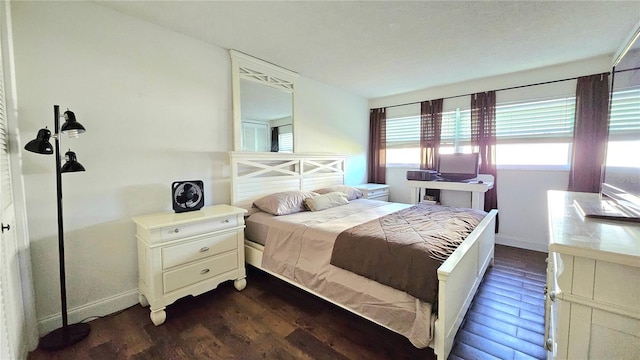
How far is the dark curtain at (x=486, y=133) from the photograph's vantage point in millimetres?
3650

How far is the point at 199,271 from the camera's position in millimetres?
2127

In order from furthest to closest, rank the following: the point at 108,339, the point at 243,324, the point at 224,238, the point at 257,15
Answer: the point at 224,238
the point at 257,15
the point at 243,324
the point at 108,339

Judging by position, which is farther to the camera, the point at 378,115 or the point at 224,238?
the point at 378,115

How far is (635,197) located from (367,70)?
2.84 meters

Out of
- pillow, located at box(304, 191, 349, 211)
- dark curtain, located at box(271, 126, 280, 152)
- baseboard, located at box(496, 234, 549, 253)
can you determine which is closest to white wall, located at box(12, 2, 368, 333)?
dark curtain, located at box(271, 126, 280, 152)

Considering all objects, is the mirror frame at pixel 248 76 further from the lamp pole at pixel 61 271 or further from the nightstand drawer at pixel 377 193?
the nightstand drawer at pixel 377 193

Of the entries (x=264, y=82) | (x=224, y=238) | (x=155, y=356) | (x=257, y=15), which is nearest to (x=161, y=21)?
(x=257, y=15)

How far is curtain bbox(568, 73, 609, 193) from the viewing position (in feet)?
9.68

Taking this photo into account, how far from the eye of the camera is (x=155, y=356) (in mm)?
1606

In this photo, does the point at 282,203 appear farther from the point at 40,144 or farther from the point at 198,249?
the point at 40,144

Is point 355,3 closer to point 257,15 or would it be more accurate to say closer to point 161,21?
point 257,15

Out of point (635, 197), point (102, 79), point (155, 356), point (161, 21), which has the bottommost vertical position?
point (155, 356)

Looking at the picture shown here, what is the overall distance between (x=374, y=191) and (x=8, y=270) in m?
3.85

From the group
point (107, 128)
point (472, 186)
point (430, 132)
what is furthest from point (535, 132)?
point (107, 128)
